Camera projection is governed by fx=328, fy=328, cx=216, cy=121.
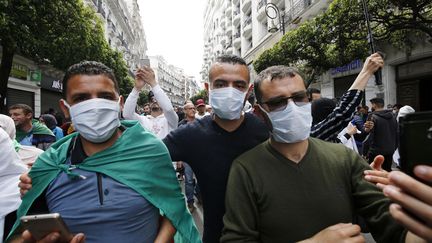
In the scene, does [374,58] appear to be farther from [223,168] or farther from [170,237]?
[170,237]

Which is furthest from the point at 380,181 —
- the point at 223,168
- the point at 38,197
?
the point at 38,197

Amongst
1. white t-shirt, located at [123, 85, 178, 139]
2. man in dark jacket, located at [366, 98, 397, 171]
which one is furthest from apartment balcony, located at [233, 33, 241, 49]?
white t-shirt, located at [123, 85, 178, 139]

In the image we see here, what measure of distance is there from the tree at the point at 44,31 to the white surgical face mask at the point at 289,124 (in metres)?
9.13

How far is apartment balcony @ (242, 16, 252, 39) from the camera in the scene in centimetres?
3608

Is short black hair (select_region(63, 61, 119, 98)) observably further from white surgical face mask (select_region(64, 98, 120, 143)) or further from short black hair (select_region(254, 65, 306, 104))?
short black hair (select_region(254, 65, 306, 104))

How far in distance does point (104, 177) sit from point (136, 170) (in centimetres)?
16

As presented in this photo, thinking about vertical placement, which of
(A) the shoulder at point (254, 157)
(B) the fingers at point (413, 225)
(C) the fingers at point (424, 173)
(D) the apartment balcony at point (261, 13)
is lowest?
(B) the fingers at point (413, 225)

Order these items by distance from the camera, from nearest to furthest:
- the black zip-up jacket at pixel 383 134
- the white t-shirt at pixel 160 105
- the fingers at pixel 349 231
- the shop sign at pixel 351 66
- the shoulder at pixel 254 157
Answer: the fingers at pixel 349 231, the shoulder at pixel 254 157, the white t-shirt at pixel 160 105, the black zip-up jacket at pixel 383 134, the shop sign at pixel 351 66

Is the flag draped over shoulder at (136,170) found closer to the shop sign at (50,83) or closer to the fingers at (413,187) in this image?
the fingers at (413,187)

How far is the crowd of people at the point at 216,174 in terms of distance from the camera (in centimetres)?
132

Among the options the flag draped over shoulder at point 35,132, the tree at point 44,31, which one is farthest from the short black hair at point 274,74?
the tree at point 44,31

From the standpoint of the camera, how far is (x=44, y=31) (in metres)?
10.4

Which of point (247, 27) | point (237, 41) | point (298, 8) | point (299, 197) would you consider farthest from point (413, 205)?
point (237, 41)

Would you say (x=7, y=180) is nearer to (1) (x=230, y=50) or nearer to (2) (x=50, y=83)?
(2) (x=50, y=83)
